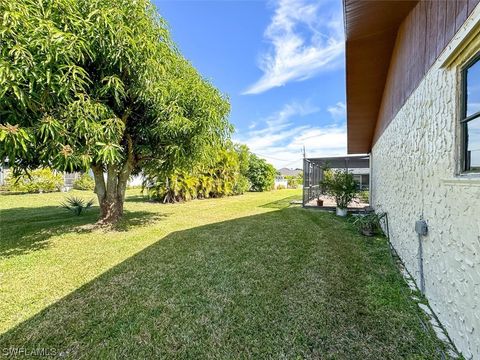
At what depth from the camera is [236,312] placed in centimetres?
282

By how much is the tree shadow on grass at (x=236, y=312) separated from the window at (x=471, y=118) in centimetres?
179

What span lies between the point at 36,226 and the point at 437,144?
34.0ft

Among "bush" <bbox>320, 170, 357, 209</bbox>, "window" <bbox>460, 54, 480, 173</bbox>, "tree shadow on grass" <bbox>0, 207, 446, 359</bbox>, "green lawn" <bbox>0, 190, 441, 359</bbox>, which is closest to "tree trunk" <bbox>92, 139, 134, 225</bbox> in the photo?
"green lawn" <bbox>0, 190, 441, 359</bbox>

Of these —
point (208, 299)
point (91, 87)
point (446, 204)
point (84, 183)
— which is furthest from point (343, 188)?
point (84, 183)

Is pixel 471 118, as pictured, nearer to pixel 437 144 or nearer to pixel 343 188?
pixel 437 144

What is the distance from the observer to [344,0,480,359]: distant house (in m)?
2.02

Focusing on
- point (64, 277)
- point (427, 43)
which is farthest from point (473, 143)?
point (64, 277)

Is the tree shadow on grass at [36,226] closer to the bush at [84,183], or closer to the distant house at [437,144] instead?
the distant house at [437,144]

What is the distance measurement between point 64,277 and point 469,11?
19.9 feet

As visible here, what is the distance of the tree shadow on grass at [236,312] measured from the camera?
2234 millimetres

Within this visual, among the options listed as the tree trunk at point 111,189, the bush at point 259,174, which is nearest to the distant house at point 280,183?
the bush at point 259,174

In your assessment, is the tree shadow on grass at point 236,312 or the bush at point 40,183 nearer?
the tree shadow on grass at point 236,312

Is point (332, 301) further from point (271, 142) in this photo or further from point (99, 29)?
point (271, 142)

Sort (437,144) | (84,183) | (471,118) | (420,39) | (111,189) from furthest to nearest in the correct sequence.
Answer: (84,183)
(111,189)
(420,39)
(437,144)
(471,118)
